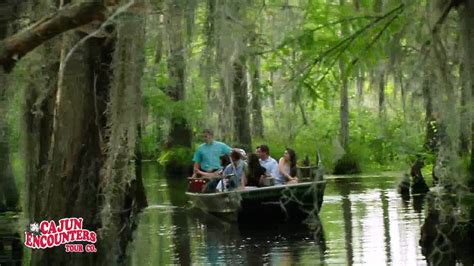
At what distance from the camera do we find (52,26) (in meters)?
3.97

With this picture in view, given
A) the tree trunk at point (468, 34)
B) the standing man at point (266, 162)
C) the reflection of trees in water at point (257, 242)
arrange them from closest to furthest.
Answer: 1. the tree trunk at point (468, 34)
2. the reflection of trees in water at point (257, 242)
3. the standing man at point (266, 162)

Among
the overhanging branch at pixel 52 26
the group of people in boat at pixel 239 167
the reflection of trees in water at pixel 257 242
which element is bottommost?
the reflection of trees in water at pixel 257 242

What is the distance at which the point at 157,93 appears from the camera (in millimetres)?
19359

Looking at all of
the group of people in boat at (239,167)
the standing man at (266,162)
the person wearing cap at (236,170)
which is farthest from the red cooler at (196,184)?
the standing man at (266,162)

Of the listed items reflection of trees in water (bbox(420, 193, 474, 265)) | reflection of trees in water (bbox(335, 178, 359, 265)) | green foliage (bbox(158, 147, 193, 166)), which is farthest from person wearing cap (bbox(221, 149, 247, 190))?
green foliage (bbox(158, 147, 193, 166))

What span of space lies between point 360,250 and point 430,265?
1791 millimetres

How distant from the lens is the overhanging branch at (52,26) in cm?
396

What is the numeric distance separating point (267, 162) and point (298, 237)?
2.26 meters

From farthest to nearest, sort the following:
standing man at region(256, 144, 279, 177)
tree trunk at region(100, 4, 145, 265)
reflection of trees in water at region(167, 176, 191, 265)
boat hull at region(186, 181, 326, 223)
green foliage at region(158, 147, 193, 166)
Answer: green foliage at region(158, 147, 193, 166), standing man at region(256, 144, 279, 177), boat hull at region(186, 181, 326, 223), reflection of trees in water at region(167, 176, 191, 265), tree trunk at region(100, 4, 145, 265)

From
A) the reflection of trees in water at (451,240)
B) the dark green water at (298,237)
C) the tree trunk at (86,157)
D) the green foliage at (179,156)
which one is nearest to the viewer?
the tree trunk at (86,157)

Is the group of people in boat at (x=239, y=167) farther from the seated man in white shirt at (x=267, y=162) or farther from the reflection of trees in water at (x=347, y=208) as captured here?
the reflection of trees in water at (x=347, y=208)

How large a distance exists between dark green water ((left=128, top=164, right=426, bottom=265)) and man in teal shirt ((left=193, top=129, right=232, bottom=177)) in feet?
3.03

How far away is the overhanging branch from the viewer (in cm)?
396

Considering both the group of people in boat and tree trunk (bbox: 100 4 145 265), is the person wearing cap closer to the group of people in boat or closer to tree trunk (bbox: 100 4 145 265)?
the group of people in boat
